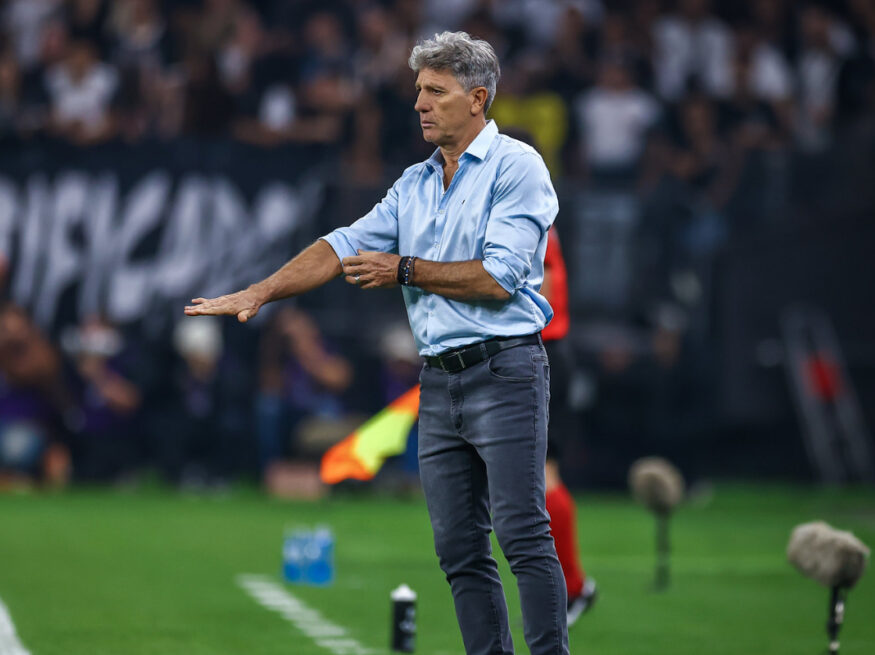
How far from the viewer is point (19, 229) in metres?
15.5

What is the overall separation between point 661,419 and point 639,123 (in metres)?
3.47

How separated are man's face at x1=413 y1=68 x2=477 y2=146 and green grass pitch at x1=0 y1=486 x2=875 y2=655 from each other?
288 centimetres

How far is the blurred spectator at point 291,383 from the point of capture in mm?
15305

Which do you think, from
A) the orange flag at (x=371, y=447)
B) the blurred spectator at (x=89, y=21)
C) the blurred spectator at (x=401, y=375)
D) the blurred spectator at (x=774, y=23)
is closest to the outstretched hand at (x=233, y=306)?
the orange flag at (x=371, y=447)

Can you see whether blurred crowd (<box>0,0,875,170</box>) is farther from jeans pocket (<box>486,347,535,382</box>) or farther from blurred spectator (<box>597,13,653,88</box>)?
jeans pocket (<box>486,347,535,382</box>)

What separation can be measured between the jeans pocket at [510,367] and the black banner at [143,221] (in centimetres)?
1059

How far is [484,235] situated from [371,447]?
2.24 m

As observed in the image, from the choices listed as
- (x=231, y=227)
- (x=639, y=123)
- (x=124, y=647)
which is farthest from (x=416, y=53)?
(x=639, y=123)

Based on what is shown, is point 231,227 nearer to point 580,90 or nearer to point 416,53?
point 580,90

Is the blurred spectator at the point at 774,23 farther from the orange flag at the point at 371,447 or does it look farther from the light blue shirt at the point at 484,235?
the light blue shirt at the point at 484,235

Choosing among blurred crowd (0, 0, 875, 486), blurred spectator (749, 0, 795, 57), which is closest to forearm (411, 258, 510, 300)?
blurred crowd (0, 0, 875, 486)

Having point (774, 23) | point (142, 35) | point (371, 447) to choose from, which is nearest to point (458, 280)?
point (371, 447)

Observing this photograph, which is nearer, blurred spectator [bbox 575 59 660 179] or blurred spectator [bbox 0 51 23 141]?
blurred spectator [bbox 0 51 23 141]

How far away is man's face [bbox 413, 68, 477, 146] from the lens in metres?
4.98
